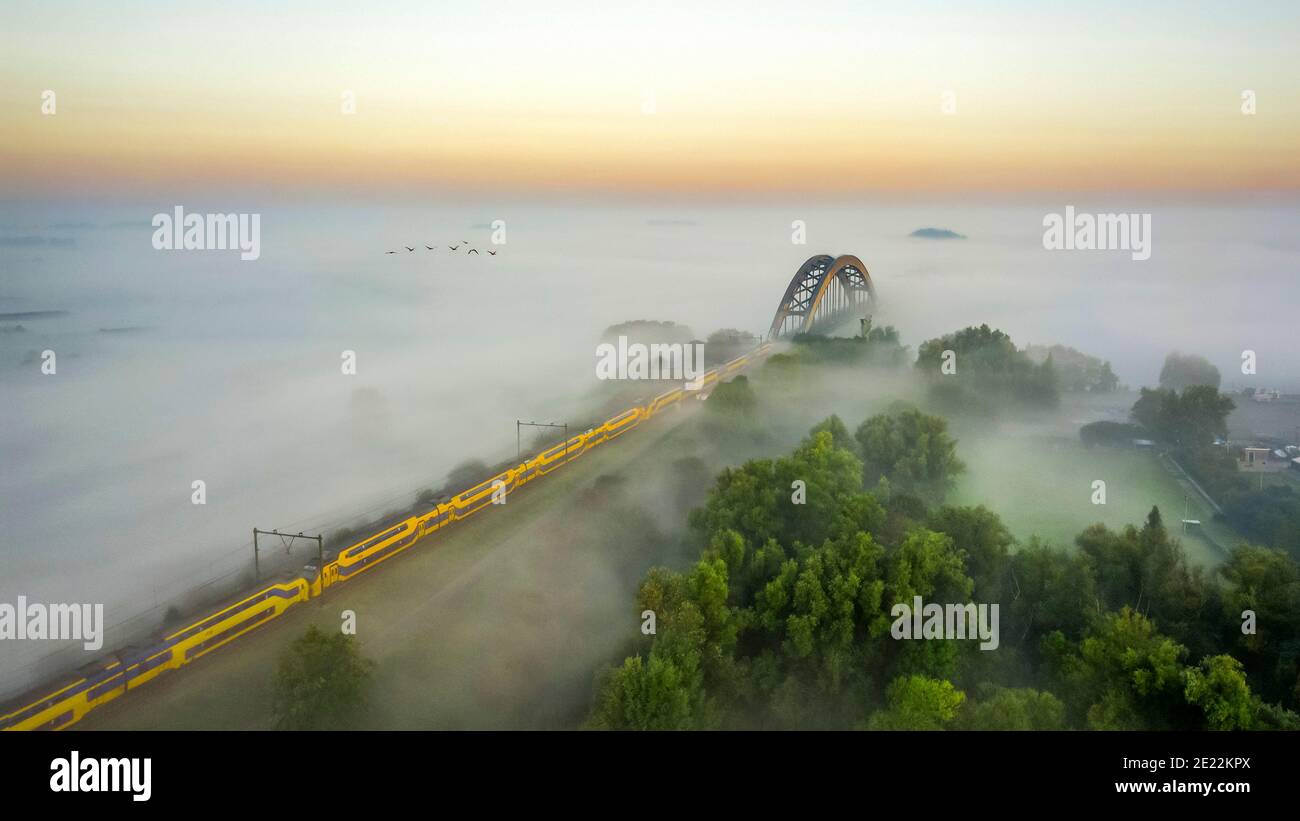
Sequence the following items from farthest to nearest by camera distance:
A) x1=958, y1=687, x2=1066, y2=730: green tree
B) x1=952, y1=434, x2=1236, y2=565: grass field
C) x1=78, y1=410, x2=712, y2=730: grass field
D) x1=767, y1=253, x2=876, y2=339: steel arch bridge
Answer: x1=767, y1=253, x2=876, y2=339: steel arch bridge < x1=952, y1=434, x2=1236, y2=565: grass field < x1=78, y1=410, x2=712, y2=730: grass field < x1=958, y1=687, x2=1066, y2=730: green tree

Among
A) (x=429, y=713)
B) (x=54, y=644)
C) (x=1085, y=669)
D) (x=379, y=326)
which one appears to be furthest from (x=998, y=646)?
(x=379, y=326)

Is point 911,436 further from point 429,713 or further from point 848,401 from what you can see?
point 429,713

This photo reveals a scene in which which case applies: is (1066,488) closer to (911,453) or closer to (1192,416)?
(1192,416)

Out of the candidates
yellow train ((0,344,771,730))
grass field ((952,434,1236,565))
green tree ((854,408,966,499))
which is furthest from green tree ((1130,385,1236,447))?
yellow train ((0,344,771,730))

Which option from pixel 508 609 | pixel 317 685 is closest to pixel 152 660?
pixel 317 685

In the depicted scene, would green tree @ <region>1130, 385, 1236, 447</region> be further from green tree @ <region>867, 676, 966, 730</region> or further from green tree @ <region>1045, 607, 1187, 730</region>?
green tree @ <region>867, 676, 966, 730</region>

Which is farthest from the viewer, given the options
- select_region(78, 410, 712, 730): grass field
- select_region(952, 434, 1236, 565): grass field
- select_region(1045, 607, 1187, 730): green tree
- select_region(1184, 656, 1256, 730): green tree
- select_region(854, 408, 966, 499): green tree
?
select_region(952, 434, 1236, 565): grass field

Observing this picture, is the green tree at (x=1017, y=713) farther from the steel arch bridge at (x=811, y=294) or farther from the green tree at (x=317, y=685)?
the steel arch bridge at (x=811, y=294)

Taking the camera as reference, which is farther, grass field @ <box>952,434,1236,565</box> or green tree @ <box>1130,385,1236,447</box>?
green tree @ <box>1130,385,1236,447</box>
